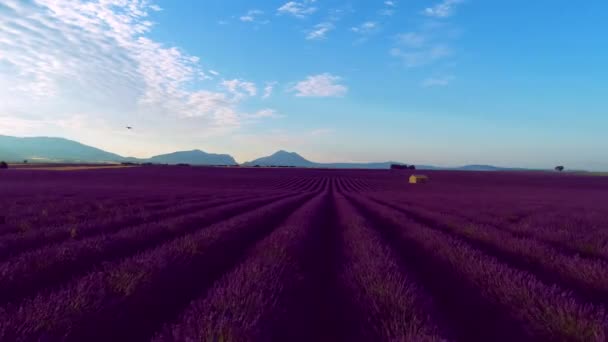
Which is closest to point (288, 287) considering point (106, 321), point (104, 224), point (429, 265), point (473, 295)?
point (106, 321)

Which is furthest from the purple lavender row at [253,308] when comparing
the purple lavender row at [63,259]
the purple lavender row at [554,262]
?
the purple lavender row at [554,262]

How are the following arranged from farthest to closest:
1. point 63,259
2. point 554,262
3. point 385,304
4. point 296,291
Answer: point 554,262
point 63,259
point 296,291
point 385,304

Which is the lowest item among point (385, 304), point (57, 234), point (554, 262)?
point (57, 234)

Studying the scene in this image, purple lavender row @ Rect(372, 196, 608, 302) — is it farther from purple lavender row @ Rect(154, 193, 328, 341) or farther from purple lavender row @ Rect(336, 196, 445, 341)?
purple lavender row @ Rect(154, 193, 328, 341)

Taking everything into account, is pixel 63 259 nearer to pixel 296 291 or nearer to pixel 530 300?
pixel 296 291

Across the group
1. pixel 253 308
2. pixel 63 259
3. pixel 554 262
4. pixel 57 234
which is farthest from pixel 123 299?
Answer: pixel 554 262

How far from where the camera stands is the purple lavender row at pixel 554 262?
4.05 metres

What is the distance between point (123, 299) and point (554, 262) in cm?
624

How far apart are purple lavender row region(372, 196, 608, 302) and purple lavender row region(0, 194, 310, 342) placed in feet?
16.9

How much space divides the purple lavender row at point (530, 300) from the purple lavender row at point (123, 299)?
363cm

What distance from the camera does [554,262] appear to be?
16.3ft

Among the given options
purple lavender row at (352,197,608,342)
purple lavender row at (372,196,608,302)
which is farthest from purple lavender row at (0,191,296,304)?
purple lavender row at (372,196,608,302)

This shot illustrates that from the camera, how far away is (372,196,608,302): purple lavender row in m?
4.05

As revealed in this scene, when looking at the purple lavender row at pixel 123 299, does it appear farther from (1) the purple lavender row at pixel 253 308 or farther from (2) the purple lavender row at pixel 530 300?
(2) the purple lavender row at pixel 530 300
